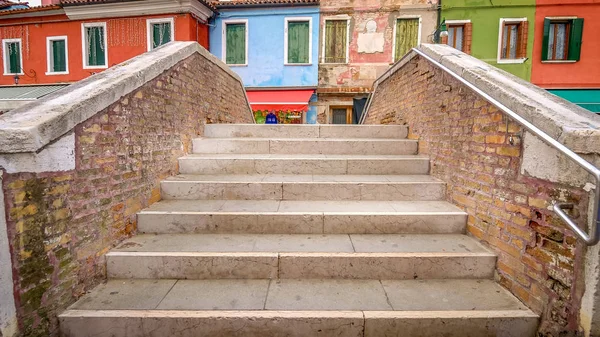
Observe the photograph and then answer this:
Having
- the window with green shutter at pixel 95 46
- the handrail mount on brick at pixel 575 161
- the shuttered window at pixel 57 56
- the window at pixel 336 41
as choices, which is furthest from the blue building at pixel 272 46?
the handrail mount on brick at pixel 575 161

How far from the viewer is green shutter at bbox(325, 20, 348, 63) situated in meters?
12.1

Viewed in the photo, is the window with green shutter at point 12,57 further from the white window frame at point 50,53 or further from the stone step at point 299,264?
the stone step at point 299,264

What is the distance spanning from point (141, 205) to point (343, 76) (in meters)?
10.9

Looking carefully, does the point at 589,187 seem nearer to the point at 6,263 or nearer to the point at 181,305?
the point at 181,305

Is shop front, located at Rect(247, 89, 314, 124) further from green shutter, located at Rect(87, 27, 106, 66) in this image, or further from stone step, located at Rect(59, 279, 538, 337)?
stone step, located at Rect(59, 279, 538, 337)

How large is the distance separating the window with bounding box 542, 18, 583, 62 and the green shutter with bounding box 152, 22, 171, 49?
15.2 m

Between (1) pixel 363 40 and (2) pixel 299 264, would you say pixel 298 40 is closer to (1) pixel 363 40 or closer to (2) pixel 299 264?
(1) pixel 363 40

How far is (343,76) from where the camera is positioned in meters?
12.2

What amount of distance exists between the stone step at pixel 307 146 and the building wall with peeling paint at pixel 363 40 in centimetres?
813

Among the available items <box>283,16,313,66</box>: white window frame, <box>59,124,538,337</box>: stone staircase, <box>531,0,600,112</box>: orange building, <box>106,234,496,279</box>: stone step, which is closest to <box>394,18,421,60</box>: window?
<box>283,16,313,66</box>: white window frame

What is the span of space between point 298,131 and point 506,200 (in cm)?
313

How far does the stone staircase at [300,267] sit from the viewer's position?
1897 mm

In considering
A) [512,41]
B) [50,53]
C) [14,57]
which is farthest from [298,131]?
[14,57]

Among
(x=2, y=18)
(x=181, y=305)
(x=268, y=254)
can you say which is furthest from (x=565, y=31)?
(x=2, y=18)
